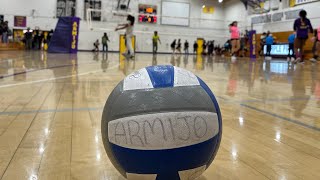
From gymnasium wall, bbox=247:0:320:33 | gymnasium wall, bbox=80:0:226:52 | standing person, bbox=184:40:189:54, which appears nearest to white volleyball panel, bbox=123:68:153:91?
gymnasium wall, bbox=247:0:320:33

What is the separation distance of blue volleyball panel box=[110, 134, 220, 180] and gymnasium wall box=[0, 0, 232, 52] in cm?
2340

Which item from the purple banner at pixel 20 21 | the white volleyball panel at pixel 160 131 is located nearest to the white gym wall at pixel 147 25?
the purple banner at pixel 20 21

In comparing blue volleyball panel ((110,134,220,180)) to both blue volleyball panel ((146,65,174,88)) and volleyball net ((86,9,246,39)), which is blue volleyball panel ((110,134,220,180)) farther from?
volleyball net ((86,9,246,39))

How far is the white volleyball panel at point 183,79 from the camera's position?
138 cm

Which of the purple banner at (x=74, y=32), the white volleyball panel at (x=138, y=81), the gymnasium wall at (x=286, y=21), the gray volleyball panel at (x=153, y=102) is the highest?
the gymnasium wall at (x=286, y=21)

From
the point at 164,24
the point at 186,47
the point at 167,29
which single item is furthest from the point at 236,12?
the point at 164,24

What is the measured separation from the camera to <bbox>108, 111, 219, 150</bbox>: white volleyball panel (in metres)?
1.22

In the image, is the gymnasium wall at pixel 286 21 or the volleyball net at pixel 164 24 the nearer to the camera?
the gymnasium wall at pixel 286 21

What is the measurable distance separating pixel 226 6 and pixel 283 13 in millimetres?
9523

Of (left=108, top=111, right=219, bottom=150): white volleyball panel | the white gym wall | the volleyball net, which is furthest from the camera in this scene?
the volleyball net

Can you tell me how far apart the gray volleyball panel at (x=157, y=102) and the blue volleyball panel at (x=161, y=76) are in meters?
0.03

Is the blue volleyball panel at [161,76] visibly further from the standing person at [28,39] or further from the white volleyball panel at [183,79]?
the standing person at [28,39]

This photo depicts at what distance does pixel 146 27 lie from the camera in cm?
3081

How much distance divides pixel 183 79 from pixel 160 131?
0.28 m
